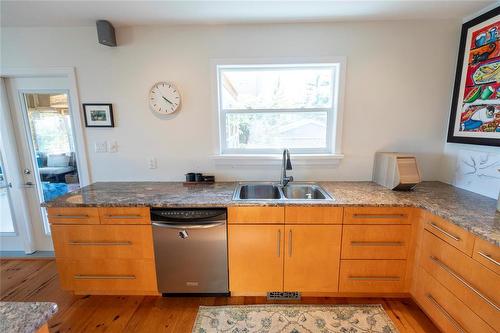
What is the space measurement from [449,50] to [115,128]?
10.7 feet

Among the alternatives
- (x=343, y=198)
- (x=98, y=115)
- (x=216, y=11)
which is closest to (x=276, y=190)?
(x=343, y=198)

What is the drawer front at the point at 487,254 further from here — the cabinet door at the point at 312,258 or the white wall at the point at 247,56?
the white wall at the point at 247,56

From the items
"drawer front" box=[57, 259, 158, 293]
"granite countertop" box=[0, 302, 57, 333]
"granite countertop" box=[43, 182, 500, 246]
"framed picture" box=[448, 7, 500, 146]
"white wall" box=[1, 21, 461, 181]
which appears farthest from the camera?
"white wall" box=[1, 21, 461, 181]

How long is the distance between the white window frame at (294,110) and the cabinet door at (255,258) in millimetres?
771

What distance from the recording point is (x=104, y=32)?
1995 mm

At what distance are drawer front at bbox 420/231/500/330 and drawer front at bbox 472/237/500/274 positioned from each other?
0.03 m

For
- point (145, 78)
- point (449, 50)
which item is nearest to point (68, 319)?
point (145, 78)

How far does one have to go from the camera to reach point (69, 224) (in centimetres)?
180

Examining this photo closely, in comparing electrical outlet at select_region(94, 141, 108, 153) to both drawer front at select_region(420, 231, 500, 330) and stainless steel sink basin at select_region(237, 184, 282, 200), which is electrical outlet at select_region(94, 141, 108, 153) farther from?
drawer front at select_region(420, 231, 500, 330)

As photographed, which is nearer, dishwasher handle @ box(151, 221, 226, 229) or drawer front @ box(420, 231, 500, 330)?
drawer front @ box(420, 231, 500, 330)

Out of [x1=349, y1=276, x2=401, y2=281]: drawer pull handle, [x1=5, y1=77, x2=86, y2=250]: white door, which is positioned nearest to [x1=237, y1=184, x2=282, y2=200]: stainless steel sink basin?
[x1=349, y1=276, x2=401, y2=281]: drawer pull handle

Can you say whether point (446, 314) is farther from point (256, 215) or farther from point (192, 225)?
point (192, 225)

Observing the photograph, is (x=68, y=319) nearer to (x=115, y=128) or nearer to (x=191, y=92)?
(x=115, y=128)

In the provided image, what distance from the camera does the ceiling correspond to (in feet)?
5.71
